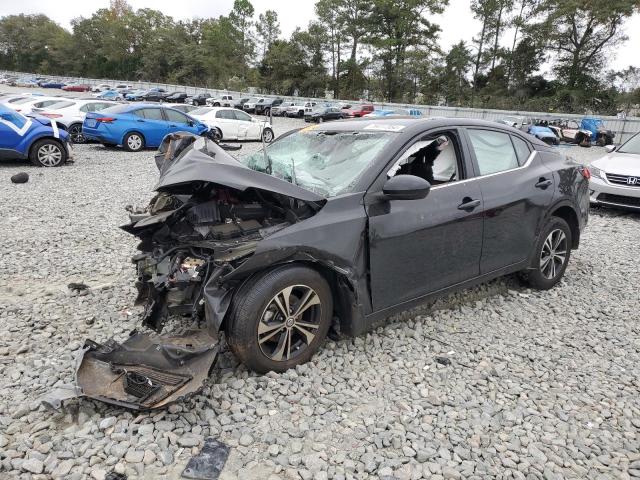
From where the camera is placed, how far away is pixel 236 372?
3129 mm

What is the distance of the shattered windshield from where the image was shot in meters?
3.40

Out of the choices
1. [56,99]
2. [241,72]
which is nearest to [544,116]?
[56,99]

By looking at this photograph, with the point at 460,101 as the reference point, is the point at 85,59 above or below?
above

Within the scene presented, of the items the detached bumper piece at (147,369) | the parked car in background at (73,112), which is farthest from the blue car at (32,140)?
the detached bumper piece at (147,369)

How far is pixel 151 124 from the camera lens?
14.6 m

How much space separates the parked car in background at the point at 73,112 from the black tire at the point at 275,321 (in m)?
14.8

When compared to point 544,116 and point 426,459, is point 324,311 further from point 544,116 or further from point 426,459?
point 544,116

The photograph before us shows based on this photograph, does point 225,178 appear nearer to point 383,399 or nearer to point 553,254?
point 383,399

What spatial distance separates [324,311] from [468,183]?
161cm

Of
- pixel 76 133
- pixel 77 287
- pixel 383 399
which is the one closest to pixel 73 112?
pixel 76 133

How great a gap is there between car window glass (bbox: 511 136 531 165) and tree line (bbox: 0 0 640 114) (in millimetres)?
42346

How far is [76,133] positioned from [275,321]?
15.2 meters

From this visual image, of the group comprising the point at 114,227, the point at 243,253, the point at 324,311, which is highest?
the point at 243,253

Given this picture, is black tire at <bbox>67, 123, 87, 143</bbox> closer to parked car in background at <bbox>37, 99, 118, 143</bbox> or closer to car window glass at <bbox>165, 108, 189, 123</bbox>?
parked car in background at <bbox>37, 99, 118, 143</bbox>
